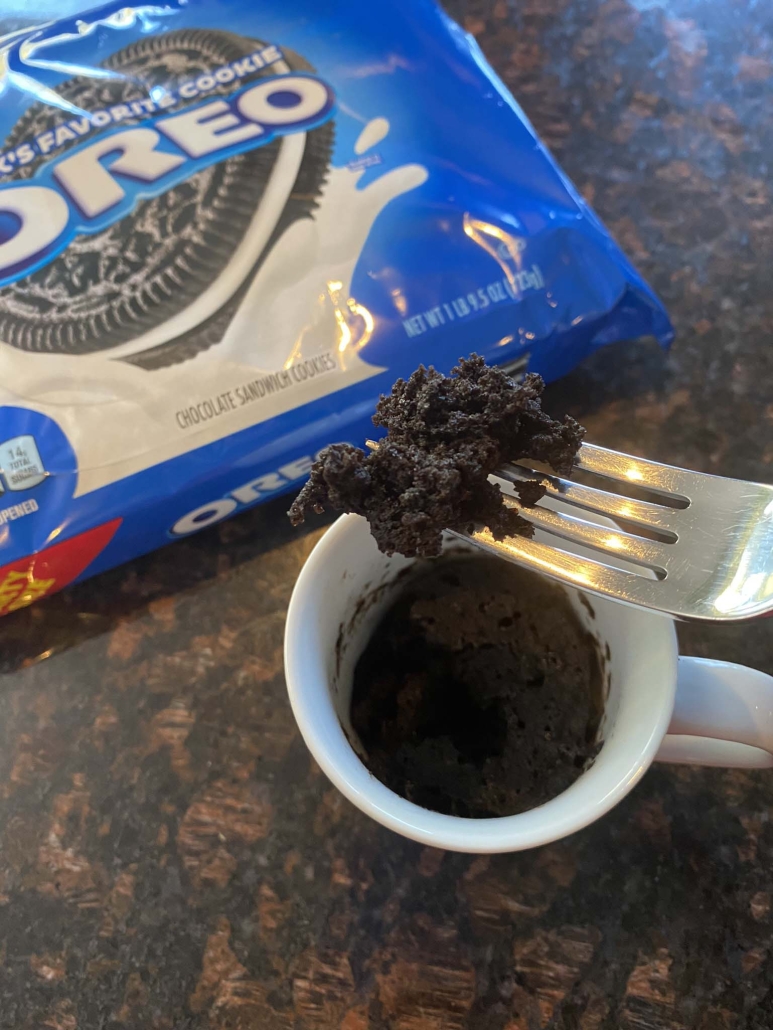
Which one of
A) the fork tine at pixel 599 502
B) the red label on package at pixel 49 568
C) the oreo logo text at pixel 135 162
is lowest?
the red label on package at pixel 49 568

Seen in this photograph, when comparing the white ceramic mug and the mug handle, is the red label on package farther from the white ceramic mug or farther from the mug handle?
the mug handle

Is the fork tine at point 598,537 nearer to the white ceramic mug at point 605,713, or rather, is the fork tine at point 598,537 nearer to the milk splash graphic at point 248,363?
the white ceramic mug at point 605,713

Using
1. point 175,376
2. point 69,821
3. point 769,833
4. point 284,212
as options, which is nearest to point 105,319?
point 175,376

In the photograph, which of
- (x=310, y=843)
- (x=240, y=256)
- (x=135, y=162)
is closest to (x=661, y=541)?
(x=310, y=843)

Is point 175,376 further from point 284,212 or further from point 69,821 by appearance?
point 69,821

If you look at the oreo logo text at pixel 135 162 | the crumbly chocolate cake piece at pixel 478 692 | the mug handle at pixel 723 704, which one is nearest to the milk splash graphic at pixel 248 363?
the oreo logo text at pixel 135 162

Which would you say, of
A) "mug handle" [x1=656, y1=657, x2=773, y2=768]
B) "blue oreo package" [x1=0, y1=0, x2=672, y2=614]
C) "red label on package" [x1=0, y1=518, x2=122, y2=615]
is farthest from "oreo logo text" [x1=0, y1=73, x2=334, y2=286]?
"mug handle" [x1=656, y1=657, x2=773, y2=768]
